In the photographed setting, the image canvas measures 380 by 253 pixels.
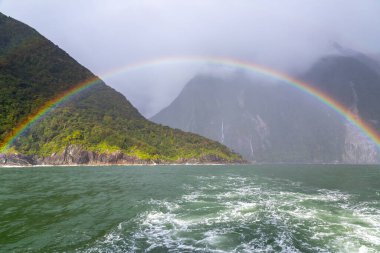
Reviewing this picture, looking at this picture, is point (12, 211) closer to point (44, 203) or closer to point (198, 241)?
point (44, 203)

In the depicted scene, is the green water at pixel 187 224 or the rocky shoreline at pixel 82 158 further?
the rocky shoreline at pixel 82 158

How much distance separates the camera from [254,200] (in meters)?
30.6

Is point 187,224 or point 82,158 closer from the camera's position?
point 187,224

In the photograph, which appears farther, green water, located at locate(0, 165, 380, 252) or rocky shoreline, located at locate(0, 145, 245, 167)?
rocky shoreline, located at locate(0, 145, 245, 167)

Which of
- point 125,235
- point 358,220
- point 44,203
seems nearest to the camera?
point 125,235

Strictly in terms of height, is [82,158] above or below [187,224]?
above

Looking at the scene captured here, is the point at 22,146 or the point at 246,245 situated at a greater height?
the point at 22,146

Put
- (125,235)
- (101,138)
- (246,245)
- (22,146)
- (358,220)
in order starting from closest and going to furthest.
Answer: (246,245)
(125,235)
(358,220)
(22,146)
(101,138)

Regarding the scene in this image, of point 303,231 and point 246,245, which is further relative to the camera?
point 303,231

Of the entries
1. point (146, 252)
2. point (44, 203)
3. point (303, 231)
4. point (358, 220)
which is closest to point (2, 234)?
point (146, 252)

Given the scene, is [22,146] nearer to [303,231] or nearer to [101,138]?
[101,138]

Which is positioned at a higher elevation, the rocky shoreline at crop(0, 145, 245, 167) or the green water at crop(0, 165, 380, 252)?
the rocky shoreline at crop(0, 145, 245, 167)

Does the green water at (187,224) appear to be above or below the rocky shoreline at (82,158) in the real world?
below

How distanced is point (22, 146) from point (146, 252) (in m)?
168
